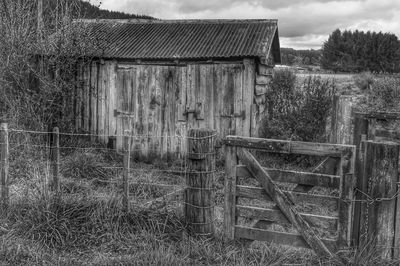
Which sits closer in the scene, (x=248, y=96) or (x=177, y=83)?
(x=248, y=96)

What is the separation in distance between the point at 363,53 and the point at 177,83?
4497 centimetres

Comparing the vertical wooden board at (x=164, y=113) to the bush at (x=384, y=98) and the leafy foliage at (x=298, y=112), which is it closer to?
the leafy foliage at (x=298, y=112)

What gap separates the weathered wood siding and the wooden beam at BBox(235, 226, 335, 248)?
6.01m

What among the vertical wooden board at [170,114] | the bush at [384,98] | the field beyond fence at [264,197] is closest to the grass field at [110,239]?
the field beyond fence at [264,197]

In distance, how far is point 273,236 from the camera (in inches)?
209

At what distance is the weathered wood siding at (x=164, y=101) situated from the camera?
11.3 metres

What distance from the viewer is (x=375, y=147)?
4.86m

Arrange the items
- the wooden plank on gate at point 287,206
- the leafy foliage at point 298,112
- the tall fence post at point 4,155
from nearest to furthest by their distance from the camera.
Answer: the wooden plank on gate at point 287,206 < the tall fence post at point 4,155 < the leafy foliage at point 298,112

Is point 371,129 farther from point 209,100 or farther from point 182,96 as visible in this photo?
point 182,96

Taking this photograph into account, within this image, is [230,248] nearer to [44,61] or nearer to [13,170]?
[13,170]

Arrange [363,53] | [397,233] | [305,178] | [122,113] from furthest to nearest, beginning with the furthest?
1. [363,53]
2. [122,113]
3. [305,178]
4. [397,233]

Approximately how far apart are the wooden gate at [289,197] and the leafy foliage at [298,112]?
636cm

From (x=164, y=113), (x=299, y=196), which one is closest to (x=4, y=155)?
(x=299, y=196)

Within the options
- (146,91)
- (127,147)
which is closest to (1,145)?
(127,147)
